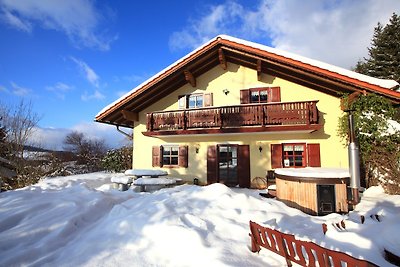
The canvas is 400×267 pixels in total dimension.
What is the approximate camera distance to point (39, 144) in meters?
22.2

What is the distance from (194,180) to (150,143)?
11.0 ft

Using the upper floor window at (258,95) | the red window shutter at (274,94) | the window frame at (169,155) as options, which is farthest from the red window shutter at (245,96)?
the window frame at (169,155)

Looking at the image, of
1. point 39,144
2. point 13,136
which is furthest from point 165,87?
point 39,144

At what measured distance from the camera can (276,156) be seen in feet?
39.2

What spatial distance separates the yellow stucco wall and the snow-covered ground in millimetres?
4358

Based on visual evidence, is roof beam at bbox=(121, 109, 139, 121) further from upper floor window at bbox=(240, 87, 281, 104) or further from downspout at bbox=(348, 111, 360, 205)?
downspout at bbox=(348, 111, 360, 205)

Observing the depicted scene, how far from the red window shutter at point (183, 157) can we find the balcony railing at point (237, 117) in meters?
1.34

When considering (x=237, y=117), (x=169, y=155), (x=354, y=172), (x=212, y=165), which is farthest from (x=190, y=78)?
(x=354, y=172)

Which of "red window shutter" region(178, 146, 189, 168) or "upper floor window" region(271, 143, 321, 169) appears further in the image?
"red window shutter" region(178, 146, 189, 168)

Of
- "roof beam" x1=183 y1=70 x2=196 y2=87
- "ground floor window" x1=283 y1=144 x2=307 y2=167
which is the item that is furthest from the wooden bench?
"roof beam" x1=183 y1=70 x2=196 y2=87

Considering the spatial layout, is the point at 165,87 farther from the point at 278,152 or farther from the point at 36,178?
the point at 36,178

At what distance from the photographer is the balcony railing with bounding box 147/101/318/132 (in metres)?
10.9

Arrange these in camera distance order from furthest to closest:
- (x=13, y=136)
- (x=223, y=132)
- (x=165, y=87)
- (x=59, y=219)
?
(x=13, y=136) < (x=165, y=87) < (x=223, y=132) < (x=59, y=219)

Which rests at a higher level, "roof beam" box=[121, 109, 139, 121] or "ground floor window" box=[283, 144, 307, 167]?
"roof beam" box=[121, 109, 139, 121]
